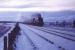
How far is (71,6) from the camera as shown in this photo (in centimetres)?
206

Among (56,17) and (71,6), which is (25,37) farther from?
(71,6)

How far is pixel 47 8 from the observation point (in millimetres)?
2084

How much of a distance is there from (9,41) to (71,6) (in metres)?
0.74

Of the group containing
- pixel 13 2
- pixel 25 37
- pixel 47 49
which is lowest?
pixel 47 49

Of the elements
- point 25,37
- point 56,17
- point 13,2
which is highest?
point 13,2

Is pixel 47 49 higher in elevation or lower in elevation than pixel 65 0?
lower

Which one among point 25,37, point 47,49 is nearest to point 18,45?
point 25,37

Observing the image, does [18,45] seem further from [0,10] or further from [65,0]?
[65,0]

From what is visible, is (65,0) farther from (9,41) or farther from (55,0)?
(9,41)

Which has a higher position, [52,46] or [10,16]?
[10,16]

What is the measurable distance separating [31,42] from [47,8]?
1.31ft

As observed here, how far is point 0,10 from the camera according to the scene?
2.06 meters

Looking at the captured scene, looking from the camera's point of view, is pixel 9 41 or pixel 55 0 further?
pixel 55 0

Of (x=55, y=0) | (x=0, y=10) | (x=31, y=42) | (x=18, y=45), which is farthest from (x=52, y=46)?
(x=0, y=10)
